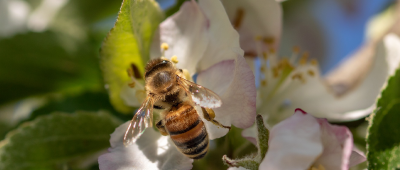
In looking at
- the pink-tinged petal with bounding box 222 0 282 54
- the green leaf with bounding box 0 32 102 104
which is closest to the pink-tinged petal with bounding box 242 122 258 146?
the pink-tinged petal with bounding box 222 0 282 54

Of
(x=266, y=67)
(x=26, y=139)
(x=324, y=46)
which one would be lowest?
(x=324, y=46)

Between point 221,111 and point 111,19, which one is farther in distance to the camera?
point 111,19

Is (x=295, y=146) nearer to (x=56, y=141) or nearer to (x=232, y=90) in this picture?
(x=232, y=90)

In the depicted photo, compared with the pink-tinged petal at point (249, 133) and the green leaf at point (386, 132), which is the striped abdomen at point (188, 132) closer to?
the pink-tinged petal at point (249, 133)

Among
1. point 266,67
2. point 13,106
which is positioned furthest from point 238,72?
point 13,106

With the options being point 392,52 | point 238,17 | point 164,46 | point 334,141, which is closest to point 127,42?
point 164,46

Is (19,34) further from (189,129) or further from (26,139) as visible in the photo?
(189,129)

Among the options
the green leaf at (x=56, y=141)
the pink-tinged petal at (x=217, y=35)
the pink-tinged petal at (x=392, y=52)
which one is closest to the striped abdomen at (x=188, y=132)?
the pink-tinged petal at (x=217, y=35)
